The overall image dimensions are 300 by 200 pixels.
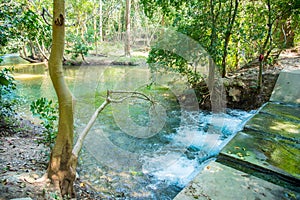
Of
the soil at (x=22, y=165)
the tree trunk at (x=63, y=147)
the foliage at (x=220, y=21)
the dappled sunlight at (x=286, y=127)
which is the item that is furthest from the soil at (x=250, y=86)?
the tree trunk at (x=63, y=147)

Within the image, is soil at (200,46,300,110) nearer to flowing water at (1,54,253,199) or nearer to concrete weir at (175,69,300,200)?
flowing water at (1,54,253,199)

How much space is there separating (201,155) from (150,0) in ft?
11.3

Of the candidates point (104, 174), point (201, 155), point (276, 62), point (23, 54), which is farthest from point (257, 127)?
point (23, 54)

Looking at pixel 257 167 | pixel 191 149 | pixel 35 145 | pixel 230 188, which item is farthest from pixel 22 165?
pixel 257 167

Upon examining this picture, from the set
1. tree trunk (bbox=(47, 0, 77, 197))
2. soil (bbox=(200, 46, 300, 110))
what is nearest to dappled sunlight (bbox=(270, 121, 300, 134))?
soil (bbox=(200, 46, 300, 110))

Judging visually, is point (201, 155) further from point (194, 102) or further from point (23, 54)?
point (23, 54)

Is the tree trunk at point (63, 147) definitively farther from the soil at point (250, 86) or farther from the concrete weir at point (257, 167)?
the soil at point (250, 86)

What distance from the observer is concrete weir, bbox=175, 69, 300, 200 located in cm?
205

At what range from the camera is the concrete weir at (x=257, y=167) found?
2051 mm

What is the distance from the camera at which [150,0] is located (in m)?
4.75

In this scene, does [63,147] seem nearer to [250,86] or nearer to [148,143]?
[148,143]

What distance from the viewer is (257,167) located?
2.37m

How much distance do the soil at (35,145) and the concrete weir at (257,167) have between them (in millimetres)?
1353

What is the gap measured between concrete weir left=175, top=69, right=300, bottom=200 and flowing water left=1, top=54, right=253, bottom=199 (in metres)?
0.54
